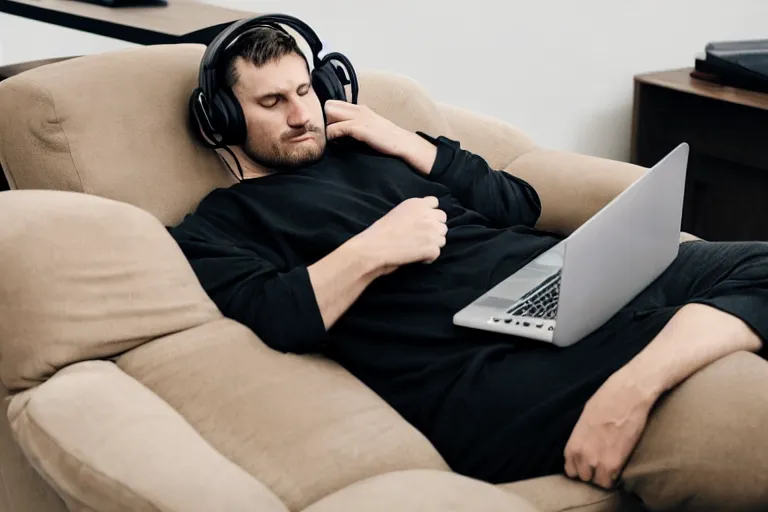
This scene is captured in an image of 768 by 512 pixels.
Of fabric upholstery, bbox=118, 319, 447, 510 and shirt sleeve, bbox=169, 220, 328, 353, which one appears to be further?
shirt sleeve, bbox=169, 220, 328, 353

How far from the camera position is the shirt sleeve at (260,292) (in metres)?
1.29

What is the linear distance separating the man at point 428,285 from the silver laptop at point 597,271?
0.03m

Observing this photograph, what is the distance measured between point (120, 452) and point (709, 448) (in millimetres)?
675

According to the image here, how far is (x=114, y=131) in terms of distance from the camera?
146 centimetres

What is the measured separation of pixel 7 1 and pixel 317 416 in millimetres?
1278

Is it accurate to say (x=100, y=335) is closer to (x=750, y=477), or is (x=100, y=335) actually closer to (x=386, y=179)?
(x=386, y=179)

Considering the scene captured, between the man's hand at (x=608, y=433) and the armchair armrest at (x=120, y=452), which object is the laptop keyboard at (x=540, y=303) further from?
the armchair armrest at (x=120, y=452)

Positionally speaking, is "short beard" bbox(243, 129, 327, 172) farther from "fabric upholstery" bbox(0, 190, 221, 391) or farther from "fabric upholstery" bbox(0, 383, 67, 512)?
"fabric upholstery" bbox(0, 383, 67, 512)

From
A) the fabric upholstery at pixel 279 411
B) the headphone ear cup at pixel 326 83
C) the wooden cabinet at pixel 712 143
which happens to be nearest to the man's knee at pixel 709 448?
the fabric upholstery at pixel 279 411

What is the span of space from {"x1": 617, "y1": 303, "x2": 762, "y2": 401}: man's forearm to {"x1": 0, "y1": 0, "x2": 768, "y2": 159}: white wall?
148 cm

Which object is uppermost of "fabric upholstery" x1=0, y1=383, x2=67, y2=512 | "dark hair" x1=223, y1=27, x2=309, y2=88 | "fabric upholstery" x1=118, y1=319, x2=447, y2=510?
"dark hair" x1=223, y1=27, x2=309, y2=88

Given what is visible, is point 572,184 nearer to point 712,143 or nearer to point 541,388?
point 541,388

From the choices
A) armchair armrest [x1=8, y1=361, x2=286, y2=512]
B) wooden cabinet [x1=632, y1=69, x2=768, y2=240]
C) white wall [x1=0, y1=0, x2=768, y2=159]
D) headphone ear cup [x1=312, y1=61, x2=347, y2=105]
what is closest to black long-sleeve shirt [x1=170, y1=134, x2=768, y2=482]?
headphone ear cup [x1=312, y1=61, x2=347, y2=105]

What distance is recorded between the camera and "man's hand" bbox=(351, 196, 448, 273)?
1354 mm
